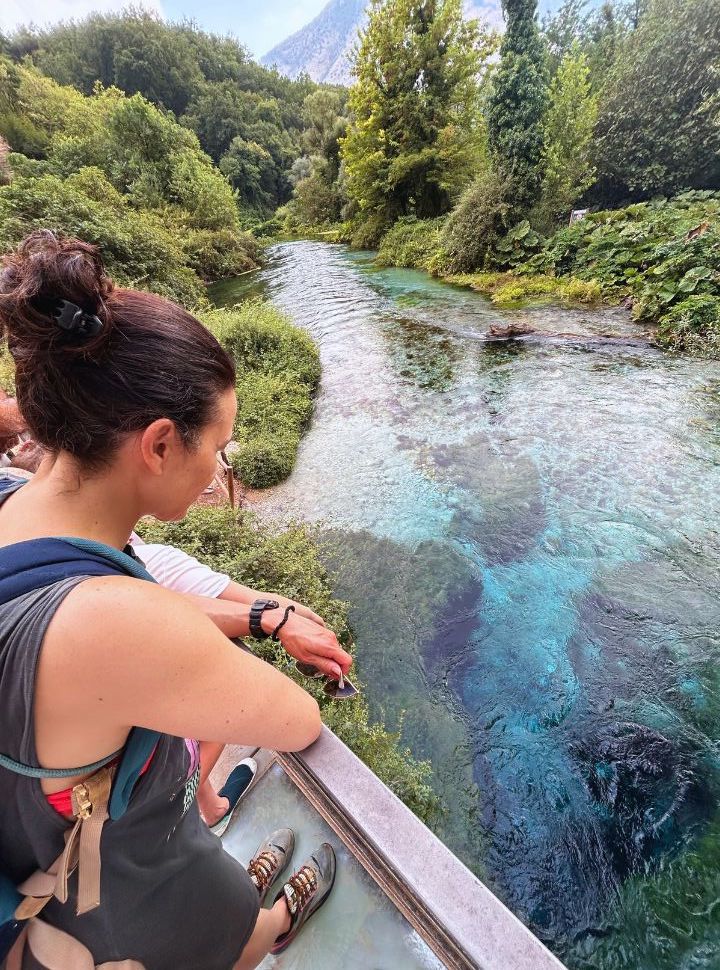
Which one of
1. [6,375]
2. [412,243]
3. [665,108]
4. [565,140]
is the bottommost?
[6,375]

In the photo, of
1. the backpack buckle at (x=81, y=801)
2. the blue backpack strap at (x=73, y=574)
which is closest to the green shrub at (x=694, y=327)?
the blue backpack strap at (x=73, y=574)

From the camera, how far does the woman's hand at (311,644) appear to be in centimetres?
158

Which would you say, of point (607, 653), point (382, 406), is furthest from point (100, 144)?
point (607, 653)

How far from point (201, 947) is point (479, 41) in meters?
26.4

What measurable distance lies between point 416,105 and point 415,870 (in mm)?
24942

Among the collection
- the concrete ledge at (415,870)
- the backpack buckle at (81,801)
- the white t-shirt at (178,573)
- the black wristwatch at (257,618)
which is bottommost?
the concrete ledge at (415,870)

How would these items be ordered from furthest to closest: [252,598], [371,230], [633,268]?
[371,230] < [633,268] < [252,598]

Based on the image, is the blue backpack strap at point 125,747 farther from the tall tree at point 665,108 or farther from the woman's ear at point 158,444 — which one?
the tall tree at point 665,108

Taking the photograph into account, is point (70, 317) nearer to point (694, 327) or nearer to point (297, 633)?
point (297, 633)

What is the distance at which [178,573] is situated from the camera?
178 centimetres

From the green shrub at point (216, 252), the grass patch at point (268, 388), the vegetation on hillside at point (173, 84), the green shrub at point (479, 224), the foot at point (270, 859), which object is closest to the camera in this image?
the foot at point (270, 859)

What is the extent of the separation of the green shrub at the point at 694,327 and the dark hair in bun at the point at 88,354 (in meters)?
8.79

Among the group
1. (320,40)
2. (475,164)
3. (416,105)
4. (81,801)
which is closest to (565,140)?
(475,164)

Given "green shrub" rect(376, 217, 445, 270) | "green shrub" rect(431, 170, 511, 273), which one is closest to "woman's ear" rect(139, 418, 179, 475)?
"green shrub" rect(431, 170, 511, 273)
